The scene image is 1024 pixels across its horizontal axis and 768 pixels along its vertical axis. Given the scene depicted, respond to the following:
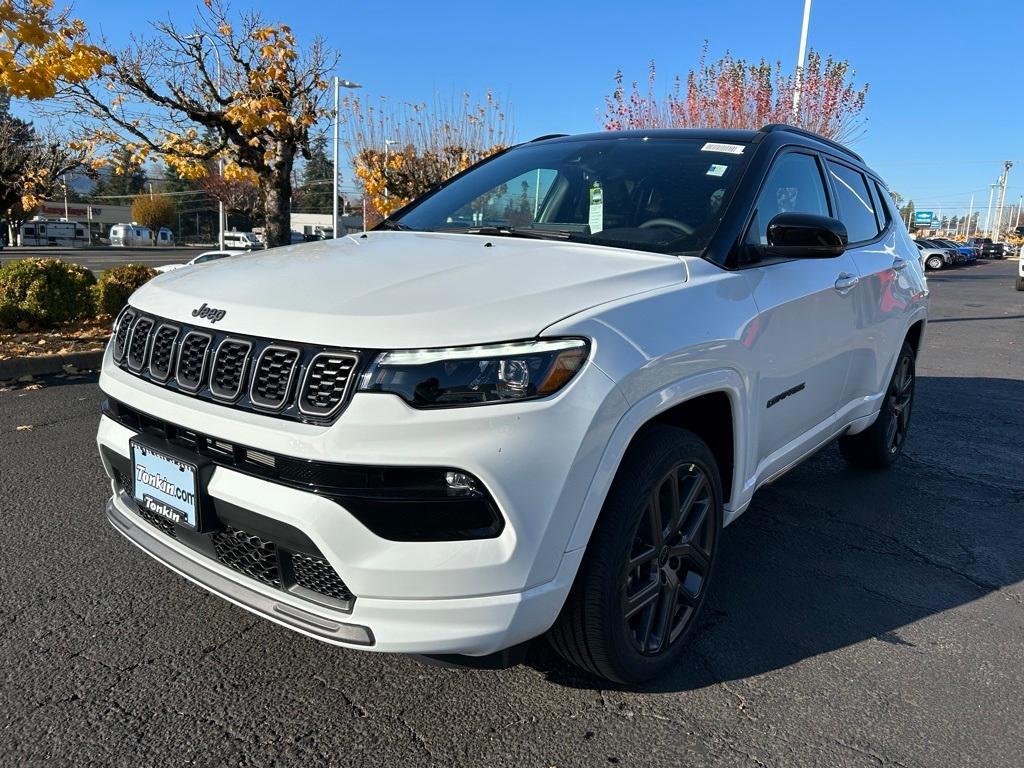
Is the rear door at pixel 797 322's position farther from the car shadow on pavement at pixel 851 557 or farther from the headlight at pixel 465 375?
the headlight at pixel 465 375

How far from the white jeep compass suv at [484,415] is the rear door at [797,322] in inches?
0.7

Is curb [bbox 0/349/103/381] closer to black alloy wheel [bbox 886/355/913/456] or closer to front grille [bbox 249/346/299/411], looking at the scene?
front grille [bbox 249/346/299/411]

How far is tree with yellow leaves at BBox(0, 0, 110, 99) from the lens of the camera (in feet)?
22.0

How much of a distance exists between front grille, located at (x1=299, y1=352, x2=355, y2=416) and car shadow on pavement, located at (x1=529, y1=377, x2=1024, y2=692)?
4.02 feet

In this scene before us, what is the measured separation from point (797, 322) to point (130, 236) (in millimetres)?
72904

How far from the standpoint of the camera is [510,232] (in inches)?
119

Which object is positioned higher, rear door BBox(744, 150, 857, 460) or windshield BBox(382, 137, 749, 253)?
windshield BBox(382, 137, 749, 253)

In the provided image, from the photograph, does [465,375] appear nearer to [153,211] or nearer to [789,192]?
[789,192]

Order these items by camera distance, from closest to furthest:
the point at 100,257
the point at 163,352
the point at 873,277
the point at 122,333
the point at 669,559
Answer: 1. the point at 163,352
2. the point at 669,559
3. the point at 122,333
4. the point at 873,277
5. the point at 100,257

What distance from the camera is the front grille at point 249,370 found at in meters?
1.91

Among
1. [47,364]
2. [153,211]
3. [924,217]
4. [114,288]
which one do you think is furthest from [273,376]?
[924,217]

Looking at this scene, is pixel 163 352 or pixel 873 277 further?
pixel 873 277

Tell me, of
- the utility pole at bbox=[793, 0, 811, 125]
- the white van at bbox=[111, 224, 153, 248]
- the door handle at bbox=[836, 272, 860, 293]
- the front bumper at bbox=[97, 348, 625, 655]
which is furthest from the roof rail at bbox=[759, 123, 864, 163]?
the white van at bbox=[111, 224, 153, 248]

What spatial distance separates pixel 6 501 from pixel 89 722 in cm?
211
